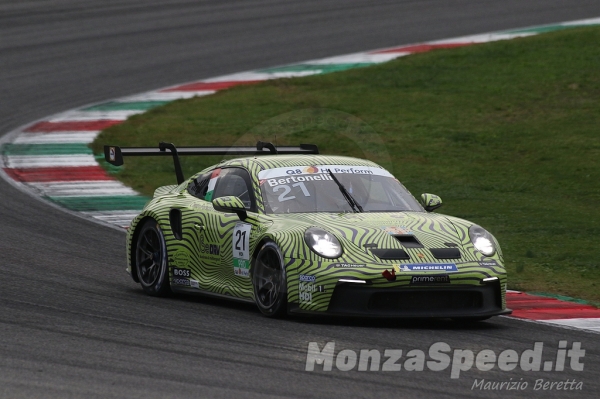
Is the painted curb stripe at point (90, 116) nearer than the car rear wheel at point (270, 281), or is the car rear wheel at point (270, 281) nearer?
the car rear wheel at point (270, 281)

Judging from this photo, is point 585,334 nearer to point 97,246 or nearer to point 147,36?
point 97,246

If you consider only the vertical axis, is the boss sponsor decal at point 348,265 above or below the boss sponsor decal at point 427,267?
above

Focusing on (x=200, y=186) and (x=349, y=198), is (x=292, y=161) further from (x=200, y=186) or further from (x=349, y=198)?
(x=200, y=186)

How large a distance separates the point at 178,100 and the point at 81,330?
14.4 metres

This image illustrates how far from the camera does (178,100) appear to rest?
22094mm

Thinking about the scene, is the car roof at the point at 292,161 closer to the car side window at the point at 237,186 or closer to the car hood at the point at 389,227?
the car side window at the point at 237,186

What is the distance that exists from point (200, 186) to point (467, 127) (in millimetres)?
10345

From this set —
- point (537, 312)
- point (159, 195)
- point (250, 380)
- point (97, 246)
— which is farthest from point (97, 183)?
point (250, 380)

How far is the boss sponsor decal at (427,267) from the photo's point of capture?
8.35 meters

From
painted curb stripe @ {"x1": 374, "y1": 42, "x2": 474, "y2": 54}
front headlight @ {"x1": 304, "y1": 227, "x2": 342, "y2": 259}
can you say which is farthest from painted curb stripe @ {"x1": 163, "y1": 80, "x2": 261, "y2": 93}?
front headlight @ {"x1": 304, "y1": 227, "x2": 342, "y2": 259}

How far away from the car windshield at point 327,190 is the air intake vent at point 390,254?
0.90 meters

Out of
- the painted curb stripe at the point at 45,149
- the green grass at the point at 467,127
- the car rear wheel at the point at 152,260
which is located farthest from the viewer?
the painted curb stripe at the point at 45,149

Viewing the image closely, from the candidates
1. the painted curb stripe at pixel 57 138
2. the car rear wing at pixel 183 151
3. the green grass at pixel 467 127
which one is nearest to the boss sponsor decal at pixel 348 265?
the car rear wing at pixel 183 151

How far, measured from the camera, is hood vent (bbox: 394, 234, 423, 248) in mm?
8609
